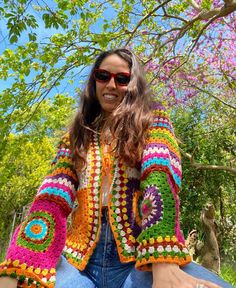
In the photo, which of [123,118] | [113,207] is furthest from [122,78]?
[113,207]

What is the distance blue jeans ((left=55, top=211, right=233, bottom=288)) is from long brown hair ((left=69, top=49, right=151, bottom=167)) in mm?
278

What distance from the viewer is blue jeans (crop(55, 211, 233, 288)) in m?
1.13

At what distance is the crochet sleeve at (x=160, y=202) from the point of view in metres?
1.10

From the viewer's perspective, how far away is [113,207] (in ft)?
4.38

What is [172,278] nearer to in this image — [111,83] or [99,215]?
[99,215]

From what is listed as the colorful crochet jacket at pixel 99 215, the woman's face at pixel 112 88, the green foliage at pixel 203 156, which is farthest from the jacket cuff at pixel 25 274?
the green foliage at pixel 203 156

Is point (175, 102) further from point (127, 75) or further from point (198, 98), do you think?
point (127, 75)

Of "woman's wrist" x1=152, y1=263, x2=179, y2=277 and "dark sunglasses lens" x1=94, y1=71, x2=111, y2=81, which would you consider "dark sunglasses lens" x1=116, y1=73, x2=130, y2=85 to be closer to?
"dark sunglasses lens" x1=94, y1=71, x2=111, y2=81

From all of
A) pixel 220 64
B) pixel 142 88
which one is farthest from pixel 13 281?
pixel 220 64

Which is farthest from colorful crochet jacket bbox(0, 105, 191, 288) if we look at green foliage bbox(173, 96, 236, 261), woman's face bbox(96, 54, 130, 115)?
A: green foliage bbox(173, 96, 236, 261)

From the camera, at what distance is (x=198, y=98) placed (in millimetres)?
8578

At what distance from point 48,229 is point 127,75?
76 centimetres

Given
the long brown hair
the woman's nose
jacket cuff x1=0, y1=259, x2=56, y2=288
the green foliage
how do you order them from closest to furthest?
jacket cuff x1=0, y1=259, x2=56, y2=288, the long brown hair, the woman's nose, the green foliage

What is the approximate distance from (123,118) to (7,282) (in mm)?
758
